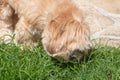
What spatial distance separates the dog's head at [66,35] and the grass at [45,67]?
18 centimetres

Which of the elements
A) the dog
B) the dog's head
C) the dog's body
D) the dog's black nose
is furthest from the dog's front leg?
the dog's black nose

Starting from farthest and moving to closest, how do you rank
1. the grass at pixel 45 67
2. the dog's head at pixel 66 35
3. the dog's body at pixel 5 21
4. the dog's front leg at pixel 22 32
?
the dog's body at pixel 5 21
the dog's front leg at pixel 22 32
the grass at pixel 45 67
the dog's head at pixel 66 35

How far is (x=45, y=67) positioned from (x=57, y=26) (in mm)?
383

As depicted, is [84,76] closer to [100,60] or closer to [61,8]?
[100,60]

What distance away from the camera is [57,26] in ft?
9.30

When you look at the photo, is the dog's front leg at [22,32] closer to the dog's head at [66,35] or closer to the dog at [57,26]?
the dog at [57,26]

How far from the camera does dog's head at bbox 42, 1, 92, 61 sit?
2.78 m

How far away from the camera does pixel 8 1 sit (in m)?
3.22

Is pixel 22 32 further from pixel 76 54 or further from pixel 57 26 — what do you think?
pixel 76 54

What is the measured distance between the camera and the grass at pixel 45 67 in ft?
9.72

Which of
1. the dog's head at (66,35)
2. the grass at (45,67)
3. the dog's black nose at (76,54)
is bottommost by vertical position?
the grass at (45,67)

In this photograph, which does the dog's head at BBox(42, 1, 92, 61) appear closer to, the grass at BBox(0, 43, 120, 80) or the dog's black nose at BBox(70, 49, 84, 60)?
the dog's black nose at BBox(70, 49, 84, 60)

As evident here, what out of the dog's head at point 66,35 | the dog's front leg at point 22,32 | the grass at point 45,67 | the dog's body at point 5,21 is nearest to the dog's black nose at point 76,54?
the dog's head at point 66,35

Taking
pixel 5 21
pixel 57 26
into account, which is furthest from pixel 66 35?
pixel 5 21
